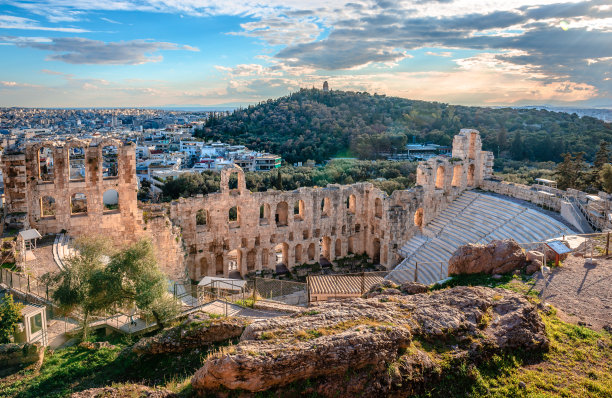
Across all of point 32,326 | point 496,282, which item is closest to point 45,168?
point 32,326

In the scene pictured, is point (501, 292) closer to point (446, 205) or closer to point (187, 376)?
point (187, 376)

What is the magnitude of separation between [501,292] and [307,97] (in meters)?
96.8

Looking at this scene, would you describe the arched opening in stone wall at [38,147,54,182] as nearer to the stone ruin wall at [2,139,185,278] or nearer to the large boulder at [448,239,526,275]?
the stone ruin wall at [2,139,185,278]

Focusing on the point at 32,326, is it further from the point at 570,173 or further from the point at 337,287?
the point at 570,173

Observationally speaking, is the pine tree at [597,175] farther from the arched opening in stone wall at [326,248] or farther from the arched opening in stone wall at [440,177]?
the arched opening in stone wall at [326,248]

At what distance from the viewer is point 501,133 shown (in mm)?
60938

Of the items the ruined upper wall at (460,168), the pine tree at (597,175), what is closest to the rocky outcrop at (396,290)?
the ruined upper wall at (460,168)

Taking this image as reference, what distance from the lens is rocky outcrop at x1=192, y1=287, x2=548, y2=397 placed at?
25.1 ft

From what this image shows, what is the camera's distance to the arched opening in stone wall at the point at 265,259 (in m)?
27.2

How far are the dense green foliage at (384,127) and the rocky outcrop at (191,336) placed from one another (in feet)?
178

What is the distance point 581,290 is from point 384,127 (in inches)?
2769

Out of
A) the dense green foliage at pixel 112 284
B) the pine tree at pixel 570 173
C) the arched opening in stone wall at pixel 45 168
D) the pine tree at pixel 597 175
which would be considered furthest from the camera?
the pine tree at pixel 570 173

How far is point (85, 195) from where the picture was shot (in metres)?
21.2

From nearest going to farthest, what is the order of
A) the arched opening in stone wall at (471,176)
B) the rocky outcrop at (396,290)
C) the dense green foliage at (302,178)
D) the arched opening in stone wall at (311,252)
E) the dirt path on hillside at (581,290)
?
the dirt path on hillside at (581,290)
the rocky outcrop at (396,290)
the arched opening in stone wall at (311,252)
the arched opening in stone wall at (471,176)
the dense green foliage at (302,178)
